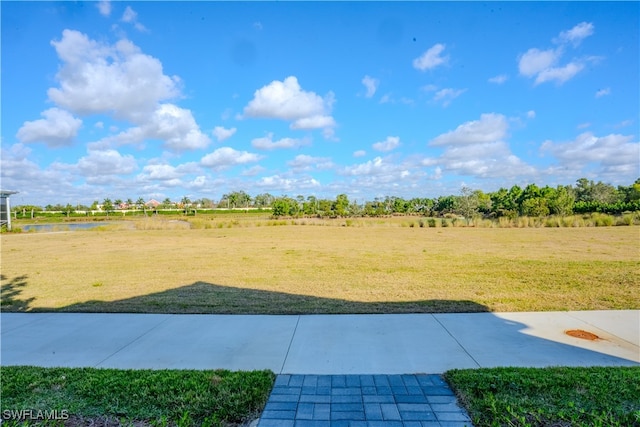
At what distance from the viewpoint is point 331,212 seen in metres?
52.1

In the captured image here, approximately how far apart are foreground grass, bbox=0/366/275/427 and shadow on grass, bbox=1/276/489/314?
221 cm

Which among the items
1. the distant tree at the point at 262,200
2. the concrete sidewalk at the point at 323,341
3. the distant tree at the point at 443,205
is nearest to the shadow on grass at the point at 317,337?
the concrete sidewalk at the point at 323,341

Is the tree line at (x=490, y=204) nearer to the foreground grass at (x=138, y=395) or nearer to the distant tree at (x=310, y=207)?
the distant tree at (x=310, y=207)

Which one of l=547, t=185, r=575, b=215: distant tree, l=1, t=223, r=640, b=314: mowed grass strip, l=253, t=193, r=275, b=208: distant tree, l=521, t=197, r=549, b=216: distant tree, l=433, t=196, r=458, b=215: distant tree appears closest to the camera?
l=1, t=223, r=640, b=314: mowed grass strip

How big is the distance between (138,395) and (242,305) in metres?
2.92

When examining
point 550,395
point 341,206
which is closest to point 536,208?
point 341,206

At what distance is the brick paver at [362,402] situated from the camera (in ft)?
8.90

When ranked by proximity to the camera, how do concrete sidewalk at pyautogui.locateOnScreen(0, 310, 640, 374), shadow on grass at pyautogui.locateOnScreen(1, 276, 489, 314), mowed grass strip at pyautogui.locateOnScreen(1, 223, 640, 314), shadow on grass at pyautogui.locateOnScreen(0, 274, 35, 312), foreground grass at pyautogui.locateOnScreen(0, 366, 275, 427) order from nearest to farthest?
foreground grass at pyautogui.locateOnScreen(0, 366, 275, 427), concrete sidewalk at pyautogui.locateOnScreen(0, 310, 640, 374), shadow on grass at pyautogui.locateOnScreen(1, 276, 489, 314), mowed grass strip at pyautogui.locateOnScreen(1, 223, 640, 314), shadow on grass at pyautogui.locateOnScreen(0, 274, 35, 312)

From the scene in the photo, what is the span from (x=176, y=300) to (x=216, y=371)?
10.5 feet

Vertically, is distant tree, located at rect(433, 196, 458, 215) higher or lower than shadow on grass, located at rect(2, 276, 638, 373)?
higher

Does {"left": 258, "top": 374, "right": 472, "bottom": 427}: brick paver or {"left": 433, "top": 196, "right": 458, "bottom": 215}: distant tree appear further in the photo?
{"left": 433, "top": 196, "right": 458, "bottom": 215}: distant tree

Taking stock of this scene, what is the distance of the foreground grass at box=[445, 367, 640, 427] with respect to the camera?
2709 millimetres

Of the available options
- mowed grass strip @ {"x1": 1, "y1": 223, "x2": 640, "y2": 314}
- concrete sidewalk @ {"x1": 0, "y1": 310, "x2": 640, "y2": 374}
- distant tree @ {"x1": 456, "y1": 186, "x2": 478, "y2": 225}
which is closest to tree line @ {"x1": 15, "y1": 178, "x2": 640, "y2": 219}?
distant tree @ {"x1": 456, "y1": 186, "x2": 478, "y2": 225}

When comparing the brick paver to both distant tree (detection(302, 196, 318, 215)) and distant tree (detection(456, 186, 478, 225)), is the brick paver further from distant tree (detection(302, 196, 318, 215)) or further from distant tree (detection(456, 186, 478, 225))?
distant tree (detection(302, 196, 318, 215))
